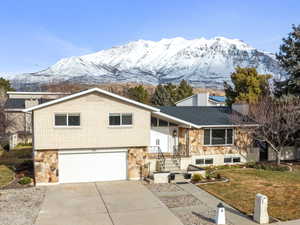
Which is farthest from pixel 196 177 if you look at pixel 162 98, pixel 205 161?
pixel 162 98

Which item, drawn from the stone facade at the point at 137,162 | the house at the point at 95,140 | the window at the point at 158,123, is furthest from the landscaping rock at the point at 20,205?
the window at the point at 158,123

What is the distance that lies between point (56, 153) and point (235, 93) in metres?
22.9

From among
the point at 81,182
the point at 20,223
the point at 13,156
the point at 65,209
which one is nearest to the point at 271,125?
the point at 81,182

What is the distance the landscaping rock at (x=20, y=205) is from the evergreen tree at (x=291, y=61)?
800 inches

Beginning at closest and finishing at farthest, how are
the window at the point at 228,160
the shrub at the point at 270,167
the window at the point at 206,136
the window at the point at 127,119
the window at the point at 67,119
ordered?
the window at the point at 67,119 < the window at the point at 127,119 < the shrub at the point at 270,167 < the window at the point at 206,136 < the window at the point at 228,160

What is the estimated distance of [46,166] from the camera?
16.8 m

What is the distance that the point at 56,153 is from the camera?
17000 mm

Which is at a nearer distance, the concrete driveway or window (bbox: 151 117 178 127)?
the concrete driveway

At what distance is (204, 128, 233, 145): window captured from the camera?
22.0 metres

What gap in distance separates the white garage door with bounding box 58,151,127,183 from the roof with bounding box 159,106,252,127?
21.6 feet

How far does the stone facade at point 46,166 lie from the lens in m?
16.7

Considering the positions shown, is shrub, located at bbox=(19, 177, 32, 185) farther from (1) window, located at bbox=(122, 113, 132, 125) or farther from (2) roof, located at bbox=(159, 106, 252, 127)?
(2) roof, located at bbox=(159, 106, 252, 127)

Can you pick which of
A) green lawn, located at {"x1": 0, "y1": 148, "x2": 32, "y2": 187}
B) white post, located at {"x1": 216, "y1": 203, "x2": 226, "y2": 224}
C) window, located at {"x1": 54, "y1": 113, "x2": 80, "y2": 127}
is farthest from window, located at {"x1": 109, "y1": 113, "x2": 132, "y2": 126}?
white post, located at {"x1": 216, "y1": 203, "x2": 226, "y2": 224}

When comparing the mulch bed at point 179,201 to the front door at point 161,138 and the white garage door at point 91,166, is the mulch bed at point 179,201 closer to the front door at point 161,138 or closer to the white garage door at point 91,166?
the white garage door at point 91,166
